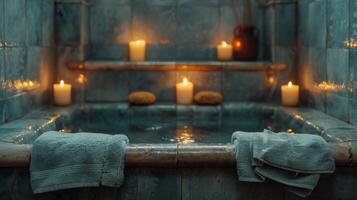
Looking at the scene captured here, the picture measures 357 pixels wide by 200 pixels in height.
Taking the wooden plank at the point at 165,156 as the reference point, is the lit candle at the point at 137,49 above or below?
above

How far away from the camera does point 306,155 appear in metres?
2.29

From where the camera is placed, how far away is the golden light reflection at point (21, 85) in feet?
9.68

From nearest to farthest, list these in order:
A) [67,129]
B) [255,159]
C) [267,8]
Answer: [255,159]
[67,129]
[267,8]

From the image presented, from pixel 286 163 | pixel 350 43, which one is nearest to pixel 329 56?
pixel 350 43

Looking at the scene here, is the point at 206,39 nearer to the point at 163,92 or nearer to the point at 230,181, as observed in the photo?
the point at 163,92

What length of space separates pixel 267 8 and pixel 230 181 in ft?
7.29

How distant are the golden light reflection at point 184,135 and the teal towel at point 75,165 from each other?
74 cm

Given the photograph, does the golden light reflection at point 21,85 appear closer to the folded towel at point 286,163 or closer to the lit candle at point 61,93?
the lit candle at point 61,93

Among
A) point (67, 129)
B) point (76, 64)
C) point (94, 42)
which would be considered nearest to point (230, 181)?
point (67, 129)

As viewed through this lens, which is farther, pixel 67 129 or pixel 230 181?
pixel 67 129

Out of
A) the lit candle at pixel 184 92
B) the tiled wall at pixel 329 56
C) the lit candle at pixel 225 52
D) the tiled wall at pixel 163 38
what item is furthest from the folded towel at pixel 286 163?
the lit candle at pixel 225 52

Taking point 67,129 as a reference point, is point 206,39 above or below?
above

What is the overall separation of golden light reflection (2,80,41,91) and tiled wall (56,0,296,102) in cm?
54

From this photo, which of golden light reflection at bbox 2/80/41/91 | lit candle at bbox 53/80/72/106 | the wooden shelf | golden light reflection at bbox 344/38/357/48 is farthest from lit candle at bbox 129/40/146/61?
golden light reflection at bbox 344/38/357/48
